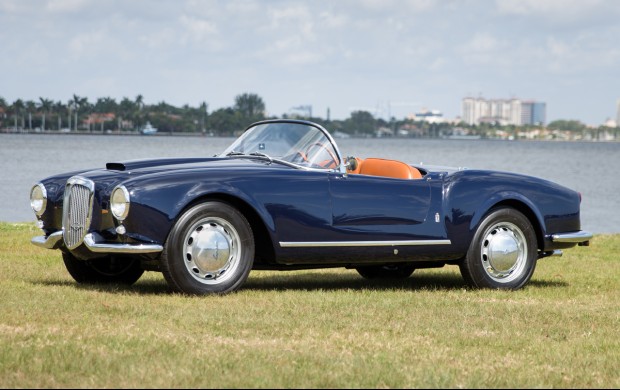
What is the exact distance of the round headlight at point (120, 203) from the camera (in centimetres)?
808

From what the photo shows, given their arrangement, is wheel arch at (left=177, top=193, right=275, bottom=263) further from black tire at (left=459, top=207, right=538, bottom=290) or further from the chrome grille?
black tire at (left=459, top=207, right=538, bottom=290)

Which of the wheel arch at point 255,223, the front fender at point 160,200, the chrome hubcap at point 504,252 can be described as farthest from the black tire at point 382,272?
the front fender at point 160,200

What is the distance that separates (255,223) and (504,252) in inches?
89.8

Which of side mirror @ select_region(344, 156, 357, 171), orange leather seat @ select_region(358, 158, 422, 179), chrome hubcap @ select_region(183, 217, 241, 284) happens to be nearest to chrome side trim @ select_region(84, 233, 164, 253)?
chrome hubcap @ select_region(183, 217, 241, 284)

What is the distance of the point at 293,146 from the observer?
9312mm

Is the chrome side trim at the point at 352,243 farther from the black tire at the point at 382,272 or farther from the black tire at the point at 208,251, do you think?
the black tire at the point at 382,272

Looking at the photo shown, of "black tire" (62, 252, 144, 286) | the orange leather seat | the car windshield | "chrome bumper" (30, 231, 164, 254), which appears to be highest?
the car windshield

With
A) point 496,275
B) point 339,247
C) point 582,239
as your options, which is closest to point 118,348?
point 339,247

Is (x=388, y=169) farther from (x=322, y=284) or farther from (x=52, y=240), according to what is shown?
(x=52, y=240)

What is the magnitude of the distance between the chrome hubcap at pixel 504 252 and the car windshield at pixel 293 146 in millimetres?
1549

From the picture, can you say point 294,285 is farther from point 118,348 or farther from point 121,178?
point 118,348

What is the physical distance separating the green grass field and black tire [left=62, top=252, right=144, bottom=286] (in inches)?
6.5

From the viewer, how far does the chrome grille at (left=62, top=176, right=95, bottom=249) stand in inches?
330

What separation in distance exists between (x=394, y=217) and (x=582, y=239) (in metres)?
1.98
